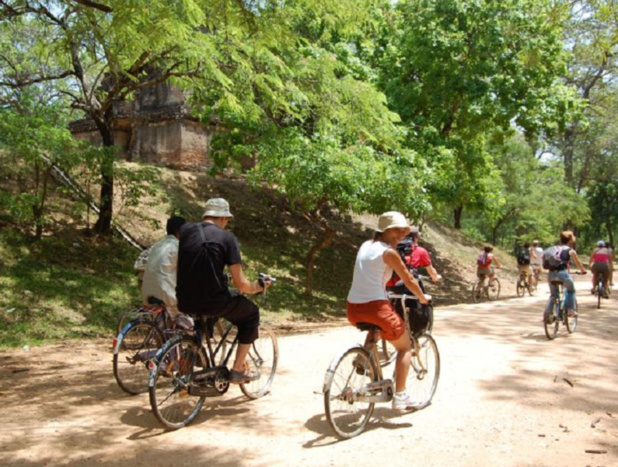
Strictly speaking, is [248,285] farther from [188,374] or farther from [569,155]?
[569,155]

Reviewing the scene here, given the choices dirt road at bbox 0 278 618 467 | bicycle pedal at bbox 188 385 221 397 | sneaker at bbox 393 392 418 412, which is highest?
bicycle pedal at bbox 188 385 221 397

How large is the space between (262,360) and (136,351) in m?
1.24

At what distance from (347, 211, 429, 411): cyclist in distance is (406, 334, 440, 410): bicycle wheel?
0.53 meters

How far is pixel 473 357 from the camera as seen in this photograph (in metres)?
7.95

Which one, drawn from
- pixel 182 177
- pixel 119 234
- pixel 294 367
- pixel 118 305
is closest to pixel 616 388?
pixel 294 367

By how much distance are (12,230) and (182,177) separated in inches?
297

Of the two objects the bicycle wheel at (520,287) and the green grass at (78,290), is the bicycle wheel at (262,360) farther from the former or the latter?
the bicycle wheel at (520,287)

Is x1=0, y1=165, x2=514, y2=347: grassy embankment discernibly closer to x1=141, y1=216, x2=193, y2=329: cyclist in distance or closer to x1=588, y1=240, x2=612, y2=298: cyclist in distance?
x1=141, y1=216, x2=193, y2=329: cyclist in distance

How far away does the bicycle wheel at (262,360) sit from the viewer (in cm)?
601

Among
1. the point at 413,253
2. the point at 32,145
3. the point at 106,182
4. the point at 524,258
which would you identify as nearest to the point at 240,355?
the point at 413,253

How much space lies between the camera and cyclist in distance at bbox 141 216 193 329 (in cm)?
625

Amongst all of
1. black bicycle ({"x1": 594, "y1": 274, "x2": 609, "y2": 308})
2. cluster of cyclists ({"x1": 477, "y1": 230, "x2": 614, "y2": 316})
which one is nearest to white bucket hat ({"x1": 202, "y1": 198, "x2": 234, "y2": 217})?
cluster of cyclists ({"x1": 477, "y1": 230, "x2": 614, "y2": 316})

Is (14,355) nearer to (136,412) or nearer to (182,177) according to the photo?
(136,412)

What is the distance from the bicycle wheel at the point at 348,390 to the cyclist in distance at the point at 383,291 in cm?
20
